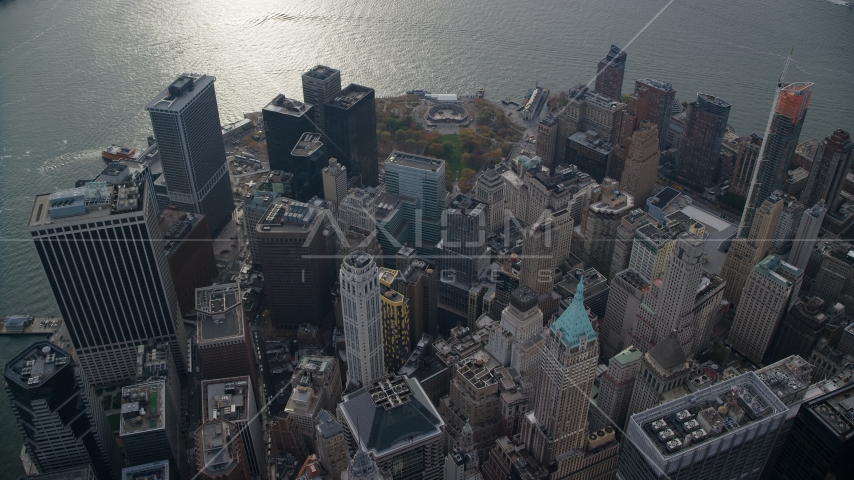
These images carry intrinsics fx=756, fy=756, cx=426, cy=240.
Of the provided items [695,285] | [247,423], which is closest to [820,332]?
[695,285]

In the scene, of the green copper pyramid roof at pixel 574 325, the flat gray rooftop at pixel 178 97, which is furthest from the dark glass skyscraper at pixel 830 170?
the flat gray rooftop at pixel 178 97

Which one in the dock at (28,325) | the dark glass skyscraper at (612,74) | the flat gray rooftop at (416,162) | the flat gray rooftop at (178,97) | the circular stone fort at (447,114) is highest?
the flat gray rooftop at (178,97)

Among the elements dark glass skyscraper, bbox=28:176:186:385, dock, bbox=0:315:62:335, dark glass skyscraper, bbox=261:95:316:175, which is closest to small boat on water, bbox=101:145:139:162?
dark glass skyscraper, bbox=261:95:316:175

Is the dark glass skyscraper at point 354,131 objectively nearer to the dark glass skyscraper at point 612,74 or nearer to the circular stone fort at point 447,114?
the circular stone fort at point 447,114

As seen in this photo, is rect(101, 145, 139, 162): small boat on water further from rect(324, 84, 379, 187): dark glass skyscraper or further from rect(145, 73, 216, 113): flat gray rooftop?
rect(324, 84, 379, 187): dark glass skyscraper

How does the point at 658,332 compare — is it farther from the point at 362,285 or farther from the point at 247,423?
the point at 247,423
